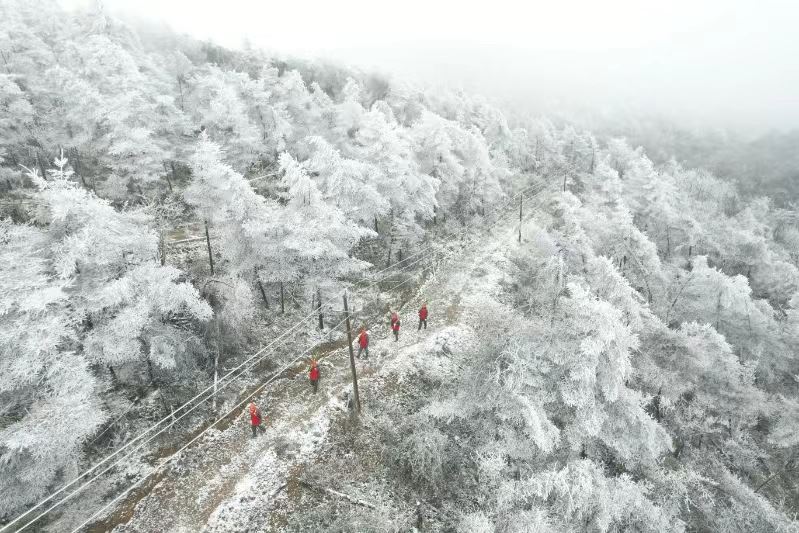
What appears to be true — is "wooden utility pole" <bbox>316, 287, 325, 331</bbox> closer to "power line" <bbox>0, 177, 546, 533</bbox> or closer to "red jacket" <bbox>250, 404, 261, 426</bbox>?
"power line" <bbox>0, 177, 546, 533</bbox>

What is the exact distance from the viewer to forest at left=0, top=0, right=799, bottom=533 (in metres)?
14.0

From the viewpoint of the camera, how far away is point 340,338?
22.2 metres

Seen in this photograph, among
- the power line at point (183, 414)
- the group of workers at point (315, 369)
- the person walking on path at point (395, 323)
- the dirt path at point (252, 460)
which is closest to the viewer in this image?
the power line at point (183, 414)

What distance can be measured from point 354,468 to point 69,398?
9374mm

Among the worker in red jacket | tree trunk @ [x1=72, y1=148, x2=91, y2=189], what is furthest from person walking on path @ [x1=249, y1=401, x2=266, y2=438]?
tree trunk @ [x1=72, y1=148, x2=91, y2=189]

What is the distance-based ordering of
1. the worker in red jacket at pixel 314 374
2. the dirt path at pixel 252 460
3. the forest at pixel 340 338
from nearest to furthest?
the dirt path at pixel 252 460 < the forest at pixel 340 338 < the worker in red jacket at pixel 314 374

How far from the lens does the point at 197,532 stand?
13086mm

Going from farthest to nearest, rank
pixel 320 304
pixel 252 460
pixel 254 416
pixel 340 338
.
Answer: pixel 320 304 < pixel 340 338 < pixel 254 416 < pixel 252 460

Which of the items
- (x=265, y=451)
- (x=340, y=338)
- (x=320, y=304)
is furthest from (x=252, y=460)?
(x=320, y=304)

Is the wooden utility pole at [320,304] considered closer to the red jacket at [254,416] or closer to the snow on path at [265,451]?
the snow on path at [265,451]

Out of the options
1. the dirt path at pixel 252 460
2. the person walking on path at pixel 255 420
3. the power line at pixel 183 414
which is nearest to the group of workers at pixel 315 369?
the person walking on path at pixel 255 420

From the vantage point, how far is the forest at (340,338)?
1395 cm

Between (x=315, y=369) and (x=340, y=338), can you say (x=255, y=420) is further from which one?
(x=340, y=338)

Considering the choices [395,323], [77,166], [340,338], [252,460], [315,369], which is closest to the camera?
[252,460]
